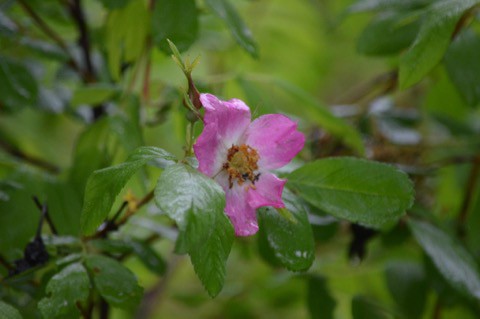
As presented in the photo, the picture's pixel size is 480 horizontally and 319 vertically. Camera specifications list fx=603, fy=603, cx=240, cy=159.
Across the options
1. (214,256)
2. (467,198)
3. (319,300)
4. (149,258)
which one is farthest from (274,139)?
(467,198)

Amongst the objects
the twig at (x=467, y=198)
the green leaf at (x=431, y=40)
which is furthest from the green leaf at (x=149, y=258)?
the twig at (x=467, y=198)

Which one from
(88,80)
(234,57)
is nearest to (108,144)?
(88,80)

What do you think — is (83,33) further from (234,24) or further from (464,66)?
(464,66)

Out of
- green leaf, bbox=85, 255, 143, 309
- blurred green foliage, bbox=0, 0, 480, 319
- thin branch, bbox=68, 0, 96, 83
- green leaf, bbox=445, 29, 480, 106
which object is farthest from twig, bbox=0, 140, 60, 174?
green leaf, bbox=445, 29, 480, 106

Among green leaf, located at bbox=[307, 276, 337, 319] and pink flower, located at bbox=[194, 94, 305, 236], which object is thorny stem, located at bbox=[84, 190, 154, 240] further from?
green leaf, located at bbox=[307, 276, 337, 319]

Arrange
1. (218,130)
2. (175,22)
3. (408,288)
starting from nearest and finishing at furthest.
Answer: (218,130)
(175,22)
(408,288)

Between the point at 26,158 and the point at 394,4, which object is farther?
the point at 26,158

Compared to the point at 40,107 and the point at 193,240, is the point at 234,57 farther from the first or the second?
the point at 193,240
